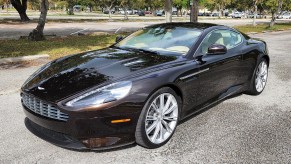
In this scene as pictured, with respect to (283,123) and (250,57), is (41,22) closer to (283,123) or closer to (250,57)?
(250,57)

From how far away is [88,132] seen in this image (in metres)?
3.25

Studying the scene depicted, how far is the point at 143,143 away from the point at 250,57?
304cm

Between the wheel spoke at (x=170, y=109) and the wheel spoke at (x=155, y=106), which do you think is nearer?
the wheel spoke at (x=155, y=106)

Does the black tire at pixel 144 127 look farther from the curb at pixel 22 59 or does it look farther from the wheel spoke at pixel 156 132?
the curb at pixel 22 59

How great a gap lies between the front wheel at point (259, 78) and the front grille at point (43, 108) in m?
3.94

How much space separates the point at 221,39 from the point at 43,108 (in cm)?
315

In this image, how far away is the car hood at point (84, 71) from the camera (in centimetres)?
350

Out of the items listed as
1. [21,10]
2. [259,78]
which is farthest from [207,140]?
[21,10]

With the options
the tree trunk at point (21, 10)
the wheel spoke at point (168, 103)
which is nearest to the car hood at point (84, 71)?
the wheel spoke at point (168, 103)

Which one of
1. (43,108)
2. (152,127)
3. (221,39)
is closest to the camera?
(43,108)

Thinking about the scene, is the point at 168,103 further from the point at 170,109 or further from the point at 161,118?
the point at 161,118

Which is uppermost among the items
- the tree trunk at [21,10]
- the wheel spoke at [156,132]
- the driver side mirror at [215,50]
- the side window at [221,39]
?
the tree trunk at [21,10]

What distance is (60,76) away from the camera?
3.86 meters

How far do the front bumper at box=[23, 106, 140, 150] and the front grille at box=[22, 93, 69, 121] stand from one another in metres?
0.04
